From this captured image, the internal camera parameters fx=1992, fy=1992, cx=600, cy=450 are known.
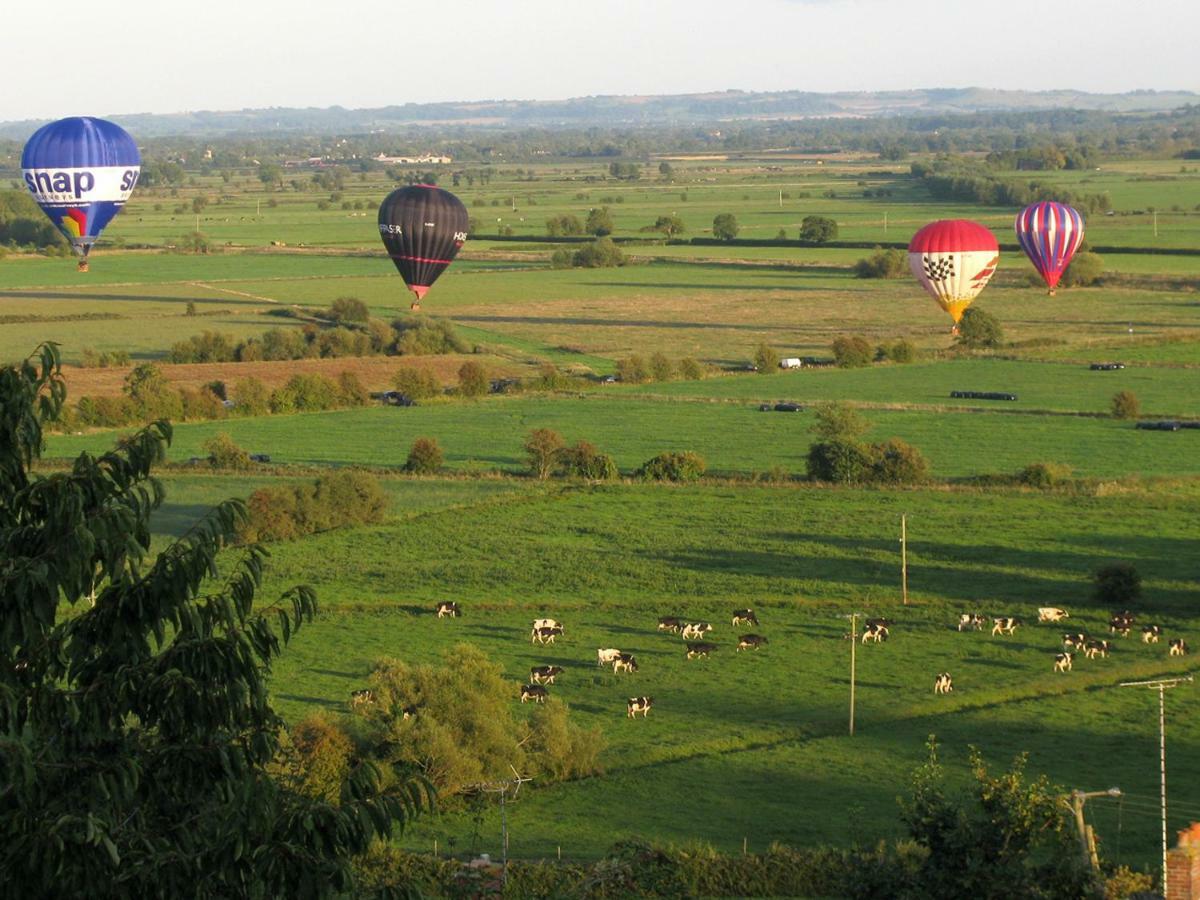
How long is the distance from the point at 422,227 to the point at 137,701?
203 feet

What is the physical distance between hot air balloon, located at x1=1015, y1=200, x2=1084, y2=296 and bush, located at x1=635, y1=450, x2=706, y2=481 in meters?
37.3

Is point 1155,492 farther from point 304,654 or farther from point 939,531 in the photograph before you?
point 304,654

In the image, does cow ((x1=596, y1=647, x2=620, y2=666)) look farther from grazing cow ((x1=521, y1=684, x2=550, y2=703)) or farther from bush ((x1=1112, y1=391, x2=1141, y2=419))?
bush ((x1=1112, y1=391, x2=1141, y2=419))

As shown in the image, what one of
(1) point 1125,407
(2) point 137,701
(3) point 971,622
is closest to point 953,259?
(1) point 1125,407

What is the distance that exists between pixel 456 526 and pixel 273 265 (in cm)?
7410

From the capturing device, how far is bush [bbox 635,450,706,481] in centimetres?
4869

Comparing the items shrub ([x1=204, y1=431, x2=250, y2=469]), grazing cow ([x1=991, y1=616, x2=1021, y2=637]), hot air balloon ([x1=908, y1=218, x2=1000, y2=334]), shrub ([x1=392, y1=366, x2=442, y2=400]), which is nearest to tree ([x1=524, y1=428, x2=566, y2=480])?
shrub ([x1=204, y1=431, x2=250, y2=469])

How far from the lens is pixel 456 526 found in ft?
142

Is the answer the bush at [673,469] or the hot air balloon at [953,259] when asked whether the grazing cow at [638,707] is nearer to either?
the bush at [673,469]

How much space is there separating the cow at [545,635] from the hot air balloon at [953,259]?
4304 centimetres

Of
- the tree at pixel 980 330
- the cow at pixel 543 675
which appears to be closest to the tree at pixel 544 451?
the cow at pixel 543 675

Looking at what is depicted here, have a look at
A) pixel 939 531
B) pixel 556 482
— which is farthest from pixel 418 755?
pixel 556 482

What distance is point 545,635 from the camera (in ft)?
110

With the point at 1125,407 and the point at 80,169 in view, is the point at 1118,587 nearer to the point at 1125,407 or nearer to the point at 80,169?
the point at 1125,407
